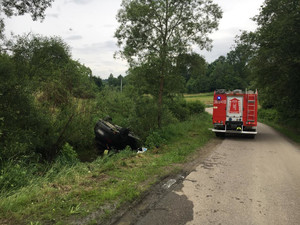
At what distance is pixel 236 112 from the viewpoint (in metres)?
13.6

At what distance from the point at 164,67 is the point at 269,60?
848 centimetres

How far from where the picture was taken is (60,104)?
11.1 meters

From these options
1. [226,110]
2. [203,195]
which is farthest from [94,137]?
[203,195]

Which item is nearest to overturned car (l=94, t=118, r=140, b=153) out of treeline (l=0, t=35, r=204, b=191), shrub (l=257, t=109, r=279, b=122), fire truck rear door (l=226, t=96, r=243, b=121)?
treeline (l=0, t=35, r=204, b=191)

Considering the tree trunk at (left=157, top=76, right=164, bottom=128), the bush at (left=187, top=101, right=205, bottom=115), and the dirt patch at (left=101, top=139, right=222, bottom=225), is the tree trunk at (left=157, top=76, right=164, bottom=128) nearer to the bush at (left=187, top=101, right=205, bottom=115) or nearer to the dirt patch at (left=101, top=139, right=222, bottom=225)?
the dirt patch at (left=101, top=139, right=222, bottom=225)

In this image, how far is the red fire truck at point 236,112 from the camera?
13398 millimetres

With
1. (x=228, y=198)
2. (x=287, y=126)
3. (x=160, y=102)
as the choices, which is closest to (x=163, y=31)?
(x=160, y=102)

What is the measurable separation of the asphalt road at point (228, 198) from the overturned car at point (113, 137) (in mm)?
5014

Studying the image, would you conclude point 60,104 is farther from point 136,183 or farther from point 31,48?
point 136,183

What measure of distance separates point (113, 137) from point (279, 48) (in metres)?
11.6

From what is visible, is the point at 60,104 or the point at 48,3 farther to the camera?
the point at 60,104

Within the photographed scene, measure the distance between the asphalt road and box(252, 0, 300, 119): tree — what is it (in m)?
9.25

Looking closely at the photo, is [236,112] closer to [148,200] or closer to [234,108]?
[234,108]

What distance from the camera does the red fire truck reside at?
13.4 metres
